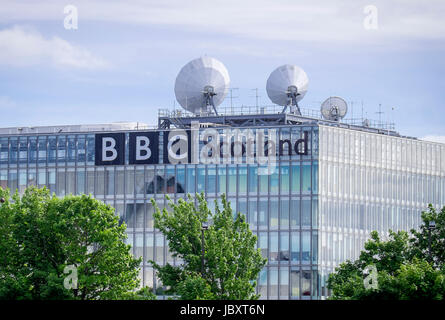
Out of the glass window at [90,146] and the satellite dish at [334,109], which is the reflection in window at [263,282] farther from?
the glass window at [90,146]

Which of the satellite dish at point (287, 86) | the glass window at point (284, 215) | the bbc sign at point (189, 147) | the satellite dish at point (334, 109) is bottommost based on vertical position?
the glass window at point (284, 215)

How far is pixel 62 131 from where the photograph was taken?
156375 millimetres

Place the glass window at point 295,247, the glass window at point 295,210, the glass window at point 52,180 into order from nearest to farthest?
1. the glass window at point 295,247
2. the glass window at point 295,210
3. the glass window at point 52,180

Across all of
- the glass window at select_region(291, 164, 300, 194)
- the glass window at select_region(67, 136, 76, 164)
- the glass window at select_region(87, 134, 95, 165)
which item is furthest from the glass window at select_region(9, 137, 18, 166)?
the glass window at select_region(291, 164, 300, 194)

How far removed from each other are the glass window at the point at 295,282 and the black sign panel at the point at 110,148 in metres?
25.3

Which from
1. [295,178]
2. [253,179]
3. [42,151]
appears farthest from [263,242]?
Answer: [42,151]

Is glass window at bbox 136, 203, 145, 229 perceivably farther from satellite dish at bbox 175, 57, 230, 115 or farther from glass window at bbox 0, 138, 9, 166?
glass window at bbox 0, 138, 9, 166

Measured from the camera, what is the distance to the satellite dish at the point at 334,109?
517ft

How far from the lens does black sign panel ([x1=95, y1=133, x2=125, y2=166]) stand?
149 m

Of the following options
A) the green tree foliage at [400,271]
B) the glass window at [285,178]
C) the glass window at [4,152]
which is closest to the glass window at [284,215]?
the glass window at [285,178]

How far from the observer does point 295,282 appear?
14275 cm
